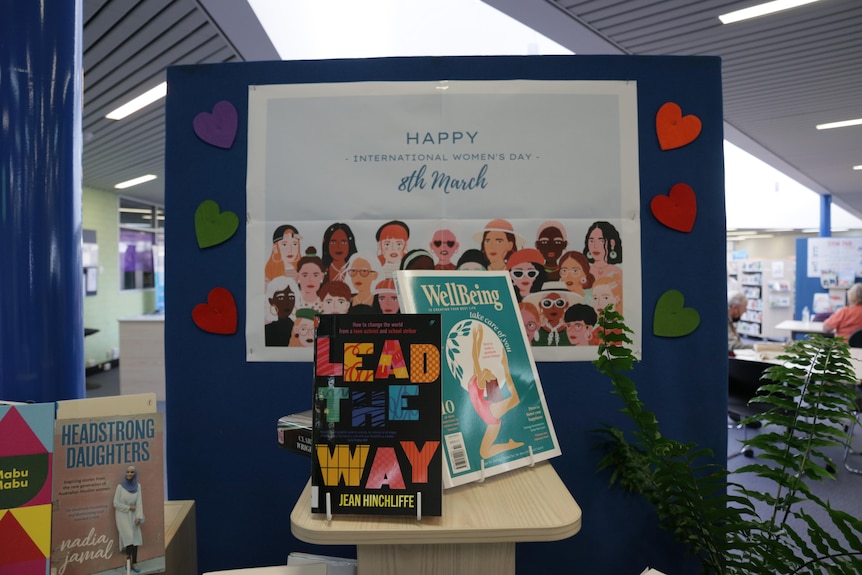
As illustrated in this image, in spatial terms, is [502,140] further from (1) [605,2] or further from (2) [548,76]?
(1) [605,2]

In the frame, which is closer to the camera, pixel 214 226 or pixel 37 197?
pixel 37 197

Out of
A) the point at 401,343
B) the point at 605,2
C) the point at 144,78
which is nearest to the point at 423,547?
the point at 401,343

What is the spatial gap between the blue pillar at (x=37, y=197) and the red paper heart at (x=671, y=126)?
1870 millimetres

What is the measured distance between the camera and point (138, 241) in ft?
37.9

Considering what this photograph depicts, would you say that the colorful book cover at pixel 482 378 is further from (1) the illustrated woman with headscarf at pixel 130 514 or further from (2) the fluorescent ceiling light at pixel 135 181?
(2) the fluorescent ceiling light at pixel 135 181

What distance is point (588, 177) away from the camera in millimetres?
1693

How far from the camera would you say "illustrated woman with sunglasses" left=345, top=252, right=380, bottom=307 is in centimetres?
170

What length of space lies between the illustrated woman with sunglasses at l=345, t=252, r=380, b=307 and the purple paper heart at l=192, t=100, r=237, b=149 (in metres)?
0.56

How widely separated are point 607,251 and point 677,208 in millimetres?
259

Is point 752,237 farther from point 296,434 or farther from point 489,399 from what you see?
point 296,434

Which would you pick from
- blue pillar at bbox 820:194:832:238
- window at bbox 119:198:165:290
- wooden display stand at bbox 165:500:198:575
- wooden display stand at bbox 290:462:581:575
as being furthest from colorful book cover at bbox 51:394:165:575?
blue pillar at bbox 820:194:832:238

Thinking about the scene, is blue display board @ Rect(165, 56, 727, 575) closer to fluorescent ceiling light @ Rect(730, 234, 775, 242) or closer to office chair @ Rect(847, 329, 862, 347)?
office chair @ Rect(847, 329, 862, 347)

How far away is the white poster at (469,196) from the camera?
5.54 feet

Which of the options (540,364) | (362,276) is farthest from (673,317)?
(362,276)
